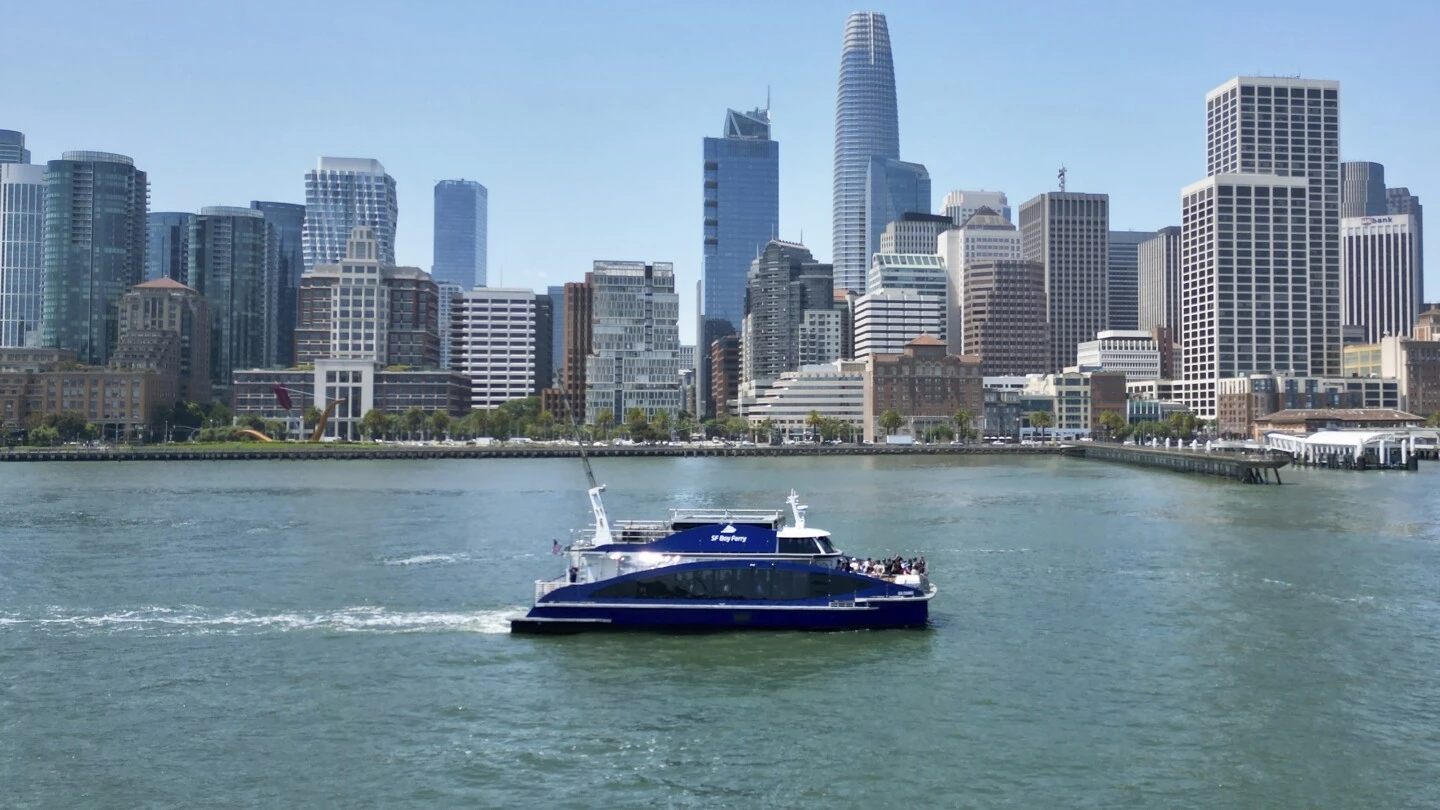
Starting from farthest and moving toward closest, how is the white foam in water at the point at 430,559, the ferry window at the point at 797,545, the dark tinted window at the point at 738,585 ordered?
the white foam in water at the point at 430,559 < the ferry window at the point at 797,545 < the dark tinted window at the point at 738,585

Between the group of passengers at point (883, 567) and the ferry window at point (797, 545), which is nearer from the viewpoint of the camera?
the ferry window at point (797, 545)

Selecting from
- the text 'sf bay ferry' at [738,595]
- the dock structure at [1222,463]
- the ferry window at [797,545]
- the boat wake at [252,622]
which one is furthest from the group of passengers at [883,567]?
the dock structure at [1222,463]

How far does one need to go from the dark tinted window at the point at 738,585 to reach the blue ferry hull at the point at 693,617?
0.49 meters

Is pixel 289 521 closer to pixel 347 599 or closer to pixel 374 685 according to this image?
pixel 347 599

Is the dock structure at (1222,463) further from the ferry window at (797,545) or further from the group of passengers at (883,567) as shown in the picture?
the ferry window at (797,545)

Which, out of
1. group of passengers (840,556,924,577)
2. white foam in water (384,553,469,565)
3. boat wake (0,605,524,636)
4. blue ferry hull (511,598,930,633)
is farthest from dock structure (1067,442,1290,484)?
boat wake (0,605,524,636)

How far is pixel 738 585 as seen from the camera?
152 feet

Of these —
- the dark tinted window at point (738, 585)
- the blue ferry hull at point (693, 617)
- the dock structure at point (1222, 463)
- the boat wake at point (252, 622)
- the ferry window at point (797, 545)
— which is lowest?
the boat wake at point (252, 622)

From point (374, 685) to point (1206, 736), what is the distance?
25121 millimetres

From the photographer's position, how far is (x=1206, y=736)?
111 ft

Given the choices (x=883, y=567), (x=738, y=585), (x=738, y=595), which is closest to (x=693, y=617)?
(x=738, y=595)

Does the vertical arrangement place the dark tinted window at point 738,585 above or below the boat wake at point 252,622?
above

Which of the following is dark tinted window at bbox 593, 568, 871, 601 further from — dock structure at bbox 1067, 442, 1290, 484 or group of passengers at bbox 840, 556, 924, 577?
dock structure at bbox 1067, 442, 1290, 484

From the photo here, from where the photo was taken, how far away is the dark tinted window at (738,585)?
152 feet
